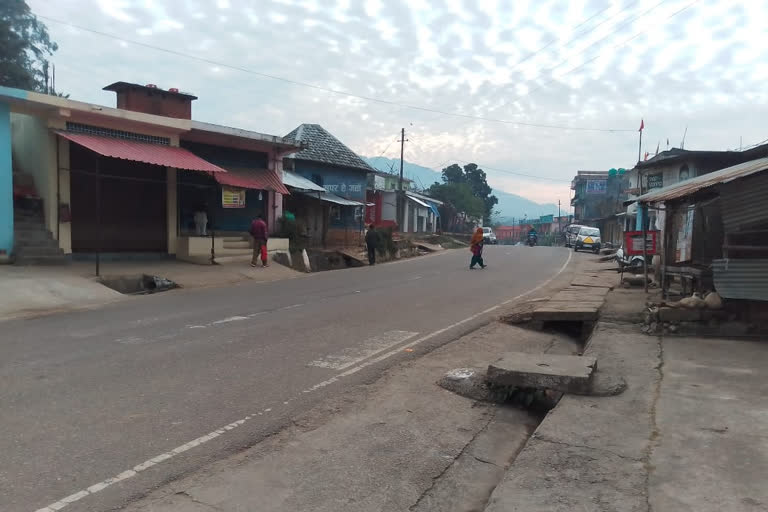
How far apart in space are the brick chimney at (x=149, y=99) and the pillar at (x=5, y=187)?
513 centimetres

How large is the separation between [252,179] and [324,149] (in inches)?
495

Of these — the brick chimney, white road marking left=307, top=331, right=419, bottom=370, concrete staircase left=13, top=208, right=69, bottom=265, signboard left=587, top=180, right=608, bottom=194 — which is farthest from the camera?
signboard left=587, top=180, right=608, bottom=194

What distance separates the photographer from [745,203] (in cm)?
780

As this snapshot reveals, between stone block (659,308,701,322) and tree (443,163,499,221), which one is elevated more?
tree (443,163,499,221)

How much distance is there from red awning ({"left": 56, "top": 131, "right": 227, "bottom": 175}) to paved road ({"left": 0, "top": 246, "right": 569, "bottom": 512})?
16.1 feet

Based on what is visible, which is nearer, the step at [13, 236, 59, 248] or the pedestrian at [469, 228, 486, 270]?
the step at [13, 236, 59, 248]

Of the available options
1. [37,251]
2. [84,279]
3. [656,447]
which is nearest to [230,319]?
[84,279]

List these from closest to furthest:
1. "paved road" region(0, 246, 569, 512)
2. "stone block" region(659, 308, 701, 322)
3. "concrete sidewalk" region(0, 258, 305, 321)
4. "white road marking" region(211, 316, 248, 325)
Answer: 1. "paved road" region(0, 246, 569, 512)
2. "stone block" region(659, 308, 701, 322)
3. "white road marking" region(211, 316, 248, 325)
4. "concrete sidewalk" region(0, 258, 305, 321)

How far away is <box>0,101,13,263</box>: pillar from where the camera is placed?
14.1 m

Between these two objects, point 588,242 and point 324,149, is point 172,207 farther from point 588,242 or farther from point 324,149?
point 588,242

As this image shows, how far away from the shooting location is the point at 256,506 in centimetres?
332

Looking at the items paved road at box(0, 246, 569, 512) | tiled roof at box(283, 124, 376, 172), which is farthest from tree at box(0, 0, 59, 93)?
paved road at box(0, 246, 569, 512)

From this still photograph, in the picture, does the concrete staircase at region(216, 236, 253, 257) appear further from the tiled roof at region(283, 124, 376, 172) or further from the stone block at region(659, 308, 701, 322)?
the stone block at region(659, 308, 701, 322)

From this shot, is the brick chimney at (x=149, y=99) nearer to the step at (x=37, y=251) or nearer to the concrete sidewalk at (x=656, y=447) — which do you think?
the step at (x=37, y=251)
